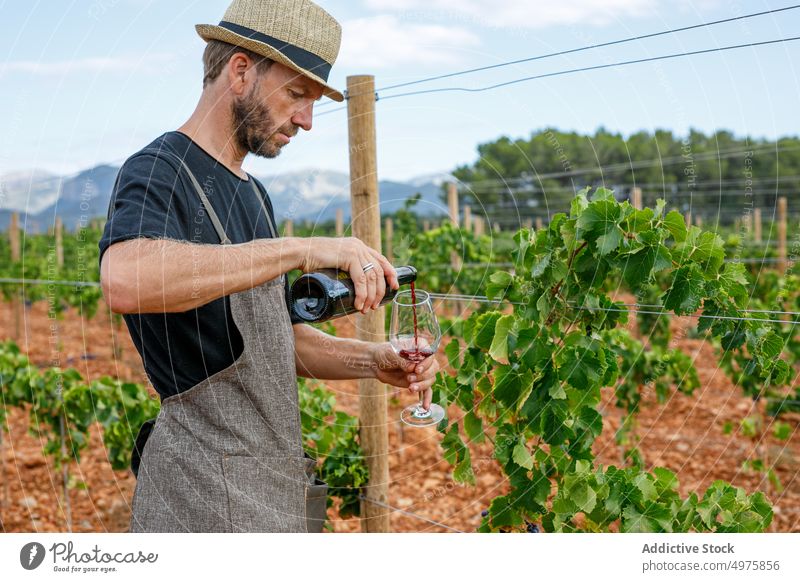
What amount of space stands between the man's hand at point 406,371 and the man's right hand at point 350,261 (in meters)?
0.47

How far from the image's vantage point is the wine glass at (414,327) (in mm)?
2062

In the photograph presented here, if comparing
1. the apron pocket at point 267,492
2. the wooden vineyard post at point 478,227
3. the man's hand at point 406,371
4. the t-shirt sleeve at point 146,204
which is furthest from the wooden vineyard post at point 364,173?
the wooden vineyard post at point 478,227

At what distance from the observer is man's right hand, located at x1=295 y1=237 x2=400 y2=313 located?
5.70 feet

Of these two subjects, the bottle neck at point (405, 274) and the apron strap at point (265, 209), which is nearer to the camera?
the bottle neck at point (405, 274)

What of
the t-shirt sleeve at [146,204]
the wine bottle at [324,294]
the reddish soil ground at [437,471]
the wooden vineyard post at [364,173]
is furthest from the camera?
the reddish soil ground at [437,471]

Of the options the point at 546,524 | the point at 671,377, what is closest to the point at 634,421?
the point at 671,377

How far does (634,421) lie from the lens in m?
5.94

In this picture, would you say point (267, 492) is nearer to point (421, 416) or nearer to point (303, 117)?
point (421, 416)

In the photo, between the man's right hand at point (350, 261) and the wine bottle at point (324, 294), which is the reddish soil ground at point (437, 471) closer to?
the wine bottle at point (324, 294)

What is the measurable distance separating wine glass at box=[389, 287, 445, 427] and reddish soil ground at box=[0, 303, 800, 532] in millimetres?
2025

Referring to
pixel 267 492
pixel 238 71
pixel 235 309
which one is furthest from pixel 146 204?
pixel 267 492
